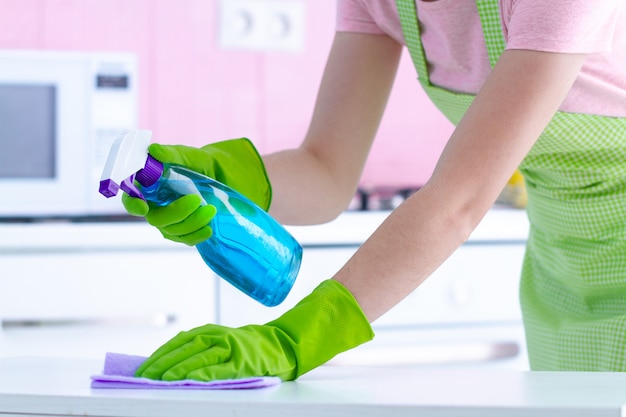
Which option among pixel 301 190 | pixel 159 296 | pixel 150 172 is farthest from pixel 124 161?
pixel 159 296

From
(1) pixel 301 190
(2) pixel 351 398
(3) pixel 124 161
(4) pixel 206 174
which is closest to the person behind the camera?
(2) pixel 351 398

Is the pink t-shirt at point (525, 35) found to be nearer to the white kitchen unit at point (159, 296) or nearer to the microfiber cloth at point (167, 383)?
the microfiber cloth at point (167, 383)

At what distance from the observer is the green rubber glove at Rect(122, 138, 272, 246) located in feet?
2.60

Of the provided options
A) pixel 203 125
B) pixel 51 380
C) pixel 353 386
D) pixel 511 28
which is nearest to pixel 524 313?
pixel 511 28

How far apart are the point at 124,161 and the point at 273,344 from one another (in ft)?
0.62

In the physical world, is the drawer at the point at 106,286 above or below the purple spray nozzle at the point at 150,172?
below

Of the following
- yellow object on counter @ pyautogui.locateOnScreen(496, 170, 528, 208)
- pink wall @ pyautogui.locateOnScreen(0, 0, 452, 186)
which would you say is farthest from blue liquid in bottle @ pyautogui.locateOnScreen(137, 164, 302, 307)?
pink wall @ pyautogui.locateOnScreen(0, 0, 452, 186)

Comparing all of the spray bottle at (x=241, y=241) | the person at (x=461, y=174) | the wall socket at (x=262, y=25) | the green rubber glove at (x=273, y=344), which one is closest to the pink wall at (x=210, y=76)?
the wall socket at (x=262, y=25)

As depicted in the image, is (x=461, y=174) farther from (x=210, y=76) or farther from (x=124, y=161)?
(x=210, y=76)

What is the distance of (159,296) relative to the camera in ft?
5.68

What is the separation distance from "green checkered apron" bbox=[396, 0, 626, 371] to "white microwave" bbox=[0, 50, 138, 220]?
1100mm

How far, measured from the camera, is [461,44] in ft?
3.56

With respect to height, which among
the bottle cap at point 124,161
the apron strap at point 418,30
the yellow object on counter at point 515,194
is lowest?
the yellow object on counter at point 515,194

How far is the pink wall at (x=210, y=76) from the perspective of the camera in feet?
7.57
